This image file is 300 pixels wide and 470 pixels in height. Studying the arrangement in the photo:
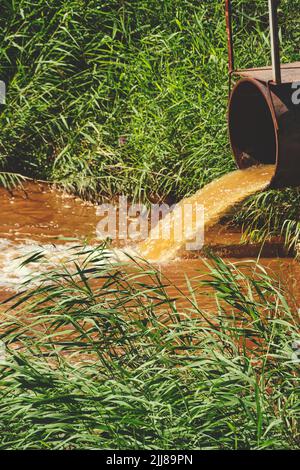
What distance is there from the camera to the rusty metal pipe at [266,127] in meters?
5.92

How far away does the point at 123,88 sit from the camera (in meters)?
8.17

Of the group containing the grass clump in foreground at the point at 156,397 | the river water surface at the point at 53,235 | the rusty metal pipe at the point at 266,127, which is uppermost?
the rusty metal pipe at the point at 266,127

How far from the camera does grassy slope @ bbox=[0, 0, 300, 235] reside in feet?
24.8

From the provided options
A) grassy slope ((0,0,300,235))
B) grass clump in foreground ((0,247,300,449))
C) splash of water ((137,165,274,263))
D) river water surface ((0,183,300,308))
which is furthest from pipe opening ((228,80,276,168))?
grass clump in foreground ((0,247,300,449))

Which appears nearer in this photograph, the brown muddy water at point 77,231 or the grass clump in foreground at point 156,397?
the grass clump in foreground at point 156,397

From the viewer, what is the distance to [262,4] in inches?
321

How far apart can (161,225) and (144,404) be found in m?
3.52

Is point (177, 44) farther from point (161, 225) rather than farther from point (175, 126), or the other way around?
point (161, 225)

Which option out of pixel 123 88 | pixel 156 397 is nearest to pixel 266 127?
pixel 123 88

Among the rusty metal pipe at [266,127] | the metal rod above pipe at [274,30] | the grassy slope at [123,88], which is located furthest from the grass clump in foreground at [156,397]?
the grassy slope at [123,88]

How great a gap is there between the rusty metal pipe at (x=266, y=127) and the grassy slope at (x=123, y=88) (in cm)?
26

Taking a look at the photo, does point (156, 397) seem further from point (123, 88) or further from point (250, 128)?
point (123, 88)

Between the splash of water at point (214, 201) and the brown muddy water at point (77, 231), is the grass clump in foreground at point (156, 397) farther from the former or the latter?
the splash of water at point (214, 201)
